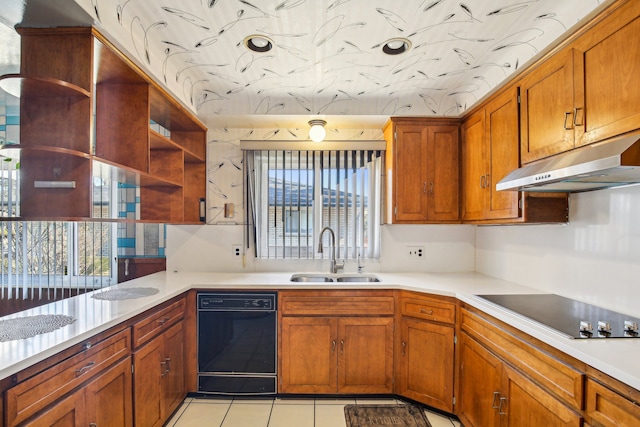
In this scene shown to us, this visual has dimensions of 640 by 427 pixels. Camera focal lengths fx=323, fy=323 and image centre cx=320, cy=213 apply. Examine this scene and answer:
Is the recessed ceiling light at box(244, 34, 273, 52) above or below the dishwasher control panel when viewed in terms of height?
above

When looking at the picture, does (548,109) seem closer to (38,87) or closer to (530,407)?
(530,407)

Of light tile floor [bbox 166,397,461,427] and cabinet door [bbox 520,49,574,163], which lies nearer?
cabinet door [bbox 520,49,574,163]

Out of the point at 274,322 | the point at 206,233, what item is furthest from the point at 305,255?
the point at 206,233

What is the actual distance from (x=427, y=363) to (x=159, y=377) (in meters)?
1.78

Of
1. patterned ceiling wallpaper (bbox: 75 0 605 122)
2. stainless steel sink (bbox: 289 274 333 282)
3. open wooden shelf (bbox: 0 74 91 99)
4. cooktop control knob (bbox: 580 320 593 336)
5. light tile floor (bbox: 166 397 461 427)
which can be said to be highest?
patterned ceiling wallpaper (bbox: 75 0 605 122)

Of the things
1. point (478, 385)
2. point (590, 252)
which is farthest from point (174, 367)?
point (590, 252)

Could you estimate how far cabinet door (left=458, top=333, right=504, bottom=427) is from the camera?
171 centimetres

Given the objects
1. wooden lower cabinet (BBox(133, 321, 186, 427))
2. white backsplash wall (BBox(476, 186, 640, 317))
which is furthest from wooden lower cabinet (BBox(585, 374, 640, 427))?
wooden lower cabinet (BBox(133, 321, 186, 427))

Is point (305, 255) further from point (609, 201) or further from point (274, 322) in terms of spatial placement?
point (609, 201)

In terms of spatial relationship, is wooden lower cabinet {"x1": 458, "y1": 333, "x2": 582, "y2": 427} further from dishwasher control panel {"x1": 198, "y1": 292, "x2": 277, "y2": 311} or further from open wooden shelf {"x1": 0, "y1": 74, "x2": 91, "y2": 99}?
open wooden shelf {"x1": 0, "y1": 74, "x2": 91, "y2": 99}

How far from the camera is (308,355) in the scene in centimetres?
242

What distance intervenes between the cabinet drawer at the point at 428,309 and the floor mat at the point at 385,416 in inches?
25.8

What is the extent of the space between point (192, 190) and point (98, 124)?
1179 millimetres

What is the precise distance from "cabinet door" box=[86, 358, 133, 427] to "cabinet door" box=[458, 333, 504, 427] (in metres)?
1.91
